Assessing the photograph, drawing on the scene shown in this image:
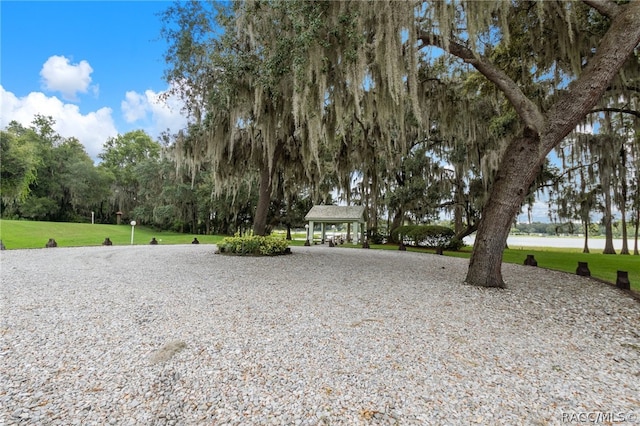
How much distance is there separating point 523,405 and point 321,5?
6.24 m

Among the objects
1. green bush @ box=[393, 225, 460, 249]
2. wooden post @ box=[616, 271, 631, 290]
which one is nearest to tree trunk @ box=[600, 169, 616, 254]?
green bush @ box=[393, 225, 460, 249]

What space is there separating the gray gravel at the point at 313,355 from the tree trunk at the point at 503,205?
41 centimetres

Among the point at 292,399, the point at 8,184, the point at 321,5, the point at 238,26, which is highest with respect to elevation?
the point at 238,26

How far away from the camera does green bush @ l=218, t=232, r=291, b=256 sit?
31.6ft

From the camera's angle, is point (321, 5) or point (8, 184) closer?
point (321, 5)

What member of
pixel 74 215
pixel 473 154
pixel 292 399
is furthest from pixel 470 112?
pixel 74 215

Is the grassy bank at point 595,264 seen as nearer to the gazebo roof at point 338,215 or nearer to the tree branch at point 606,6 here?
the tree branch at point 606,6

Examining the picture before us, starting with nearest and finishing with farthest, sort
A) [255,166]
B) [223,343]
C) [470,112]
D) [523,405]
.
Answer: [523,405], [223,343], [470,112], [255,166]

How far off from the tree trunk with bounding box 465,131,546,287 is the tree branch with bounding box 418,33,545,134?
0.23 metres

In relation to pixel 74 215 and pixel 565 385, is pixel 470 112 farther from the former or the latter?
pixel 74 215

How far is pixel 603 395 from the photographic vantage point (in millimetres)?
2168

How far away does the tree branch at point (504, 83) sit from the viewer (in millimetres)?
5074

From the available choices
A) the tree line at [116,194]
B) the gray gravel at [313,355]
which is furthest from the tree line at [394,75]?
the tree line at [116,194]

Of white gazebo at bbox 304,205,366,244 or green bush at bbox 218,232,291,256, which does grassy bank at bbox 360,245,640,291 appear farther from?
green bush at bbox 218,232,291,256
